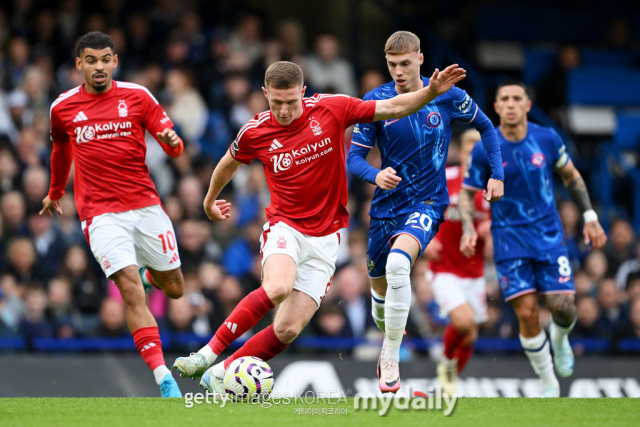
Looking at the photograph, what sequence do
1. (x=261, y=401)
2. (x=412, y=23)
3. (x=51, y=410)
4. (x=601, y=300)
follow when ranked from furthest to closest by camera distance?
(x=412, y=23), (x=601, y=300), (x=261, y=401), (x=51, y=410)

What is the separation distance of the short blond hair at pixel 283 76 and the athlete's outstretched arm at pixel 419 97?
2.22 ft

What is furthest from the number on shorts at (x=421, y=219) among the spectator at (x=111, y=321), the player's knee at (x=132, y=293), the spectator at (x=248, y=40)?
the spectator at (x=248, y=40)

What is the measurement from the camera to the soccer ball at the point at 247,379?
693 cm

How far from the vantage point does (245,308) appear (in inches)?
280

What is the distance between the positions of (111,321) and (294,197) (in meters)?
4.62

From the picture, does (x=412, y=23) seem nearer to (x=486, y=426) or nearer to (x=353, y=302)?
(x=353, y=302)

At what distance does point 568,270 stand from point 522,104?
1.60 metres

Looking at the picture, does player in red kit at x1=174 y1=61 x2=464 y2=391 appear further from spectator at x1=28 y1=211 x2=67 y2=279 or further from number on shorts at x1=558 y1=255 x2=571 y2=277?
spectator at x1=28 y1=211 x2=67 y2=279

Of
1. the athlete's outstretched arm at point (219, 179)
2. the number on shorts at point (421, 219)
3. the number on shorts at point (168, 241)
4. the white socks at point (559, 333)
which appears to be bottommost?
the white socks at point (559, 333)

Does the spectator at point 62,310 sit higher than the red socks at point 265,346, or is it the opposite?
the red socks at point 265,346

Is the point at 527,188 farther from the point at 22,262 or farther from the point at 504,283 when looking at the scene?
the point at 22,262

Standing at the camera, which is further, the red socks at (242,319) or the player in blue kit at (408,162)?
the player in blue kit at (408,162)

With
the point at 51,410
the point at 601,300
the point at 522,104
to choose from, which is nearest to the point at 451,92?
the point at 522,104

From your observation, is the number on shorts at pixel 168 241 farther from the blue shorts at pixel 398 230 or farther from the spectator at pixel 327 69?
the spectator at pixel 327 69
